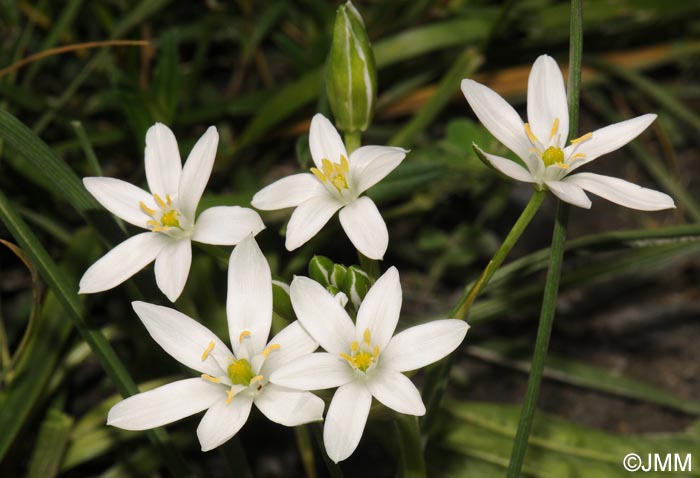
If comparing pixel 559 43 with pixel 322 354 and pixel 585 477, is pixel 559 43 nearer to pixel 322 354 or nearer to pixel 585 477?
pixel 585 477

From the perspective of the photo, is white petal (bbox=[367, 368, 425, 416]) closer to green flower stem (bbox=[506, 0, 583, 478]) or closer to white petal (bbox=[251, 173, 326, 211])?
green flower stem (bbox=[506, 0, 583, 478])

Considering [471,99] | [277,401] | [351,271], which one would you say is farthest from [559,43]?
[277,401]

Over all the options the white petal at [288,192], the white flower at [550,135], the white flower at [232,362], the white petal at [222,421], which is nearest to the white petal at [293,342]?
the white flower at [232,362]

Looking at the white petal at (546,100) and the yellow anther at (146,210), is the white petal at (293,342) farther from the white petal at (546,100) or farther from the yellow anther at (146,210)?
the white petal at (546,100)

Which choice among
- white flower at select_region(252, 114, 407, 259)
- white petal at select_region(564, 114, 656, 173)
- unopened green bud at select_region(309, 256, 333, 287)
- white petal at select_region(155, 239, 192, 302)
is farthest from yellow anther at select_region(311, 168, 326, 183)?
white petal at select_region(564, 114, 656, 173)

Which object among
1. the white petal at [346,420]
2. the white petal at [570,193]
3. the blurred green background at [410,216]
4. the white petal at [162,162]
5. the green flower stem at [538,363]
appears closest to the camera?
the white petal at [346,420]

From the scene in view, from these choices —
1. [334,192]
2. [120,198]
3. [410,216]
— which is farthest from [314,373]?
[410,216]

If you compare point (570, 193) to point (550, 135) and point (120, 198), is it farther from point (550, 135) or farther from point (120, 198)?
point (120, 198)
